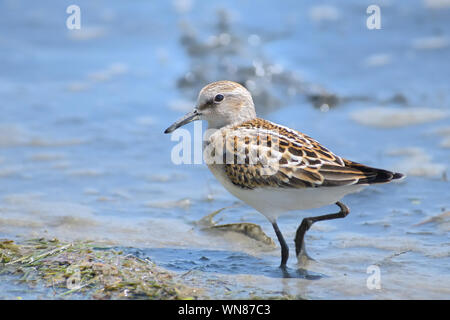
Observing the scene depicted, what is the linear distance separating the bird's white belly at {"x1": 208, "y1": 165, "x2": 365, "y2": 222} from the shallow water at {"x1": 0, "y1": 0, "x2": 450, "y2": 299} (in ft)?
2.23

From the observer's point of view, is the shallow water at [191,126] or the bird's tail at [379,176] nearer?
the bird's tail at [379,176]

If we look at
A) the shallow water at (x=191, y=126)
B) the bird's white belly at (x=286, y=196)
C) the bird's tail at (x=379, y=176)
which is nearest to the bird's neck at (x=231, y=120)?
the bird's white belly at (x=286, y=196)

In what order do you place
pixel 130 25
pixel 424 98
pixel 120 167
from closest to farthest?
pixel 120 167 → pixel 424 98 → pixel 130 25

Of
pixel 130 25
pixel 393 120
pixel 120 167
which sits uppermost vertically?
pixel 130 25

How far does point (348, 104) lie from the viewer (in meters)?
12.9

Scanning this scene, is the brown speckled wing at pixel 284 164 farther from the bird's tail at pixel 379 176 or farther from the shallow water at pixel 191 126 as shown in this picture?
the shallow water at pixel 191 126

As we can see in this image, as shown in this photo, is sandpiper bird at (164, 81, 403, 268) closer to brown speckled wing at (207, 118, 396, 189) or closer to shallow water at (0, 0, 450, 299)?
brown speckled wing at (207, 118, 396, 189)

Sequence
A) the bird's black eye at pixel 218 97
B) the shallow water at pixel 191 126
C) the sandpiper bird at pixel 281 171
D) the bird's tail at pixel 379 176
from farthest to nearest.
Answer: the bird's black eye at pixel 218 97, the shallow water at pixel 191 126, the sandpiper bird at pixel 281 171, the bird's tail at pixel 379 176

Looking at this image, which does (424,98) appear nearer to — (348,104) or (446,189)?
(348,104)

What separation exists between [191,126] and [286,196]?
515cm

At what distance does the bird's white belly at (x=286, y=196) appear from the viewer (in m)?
6.71
